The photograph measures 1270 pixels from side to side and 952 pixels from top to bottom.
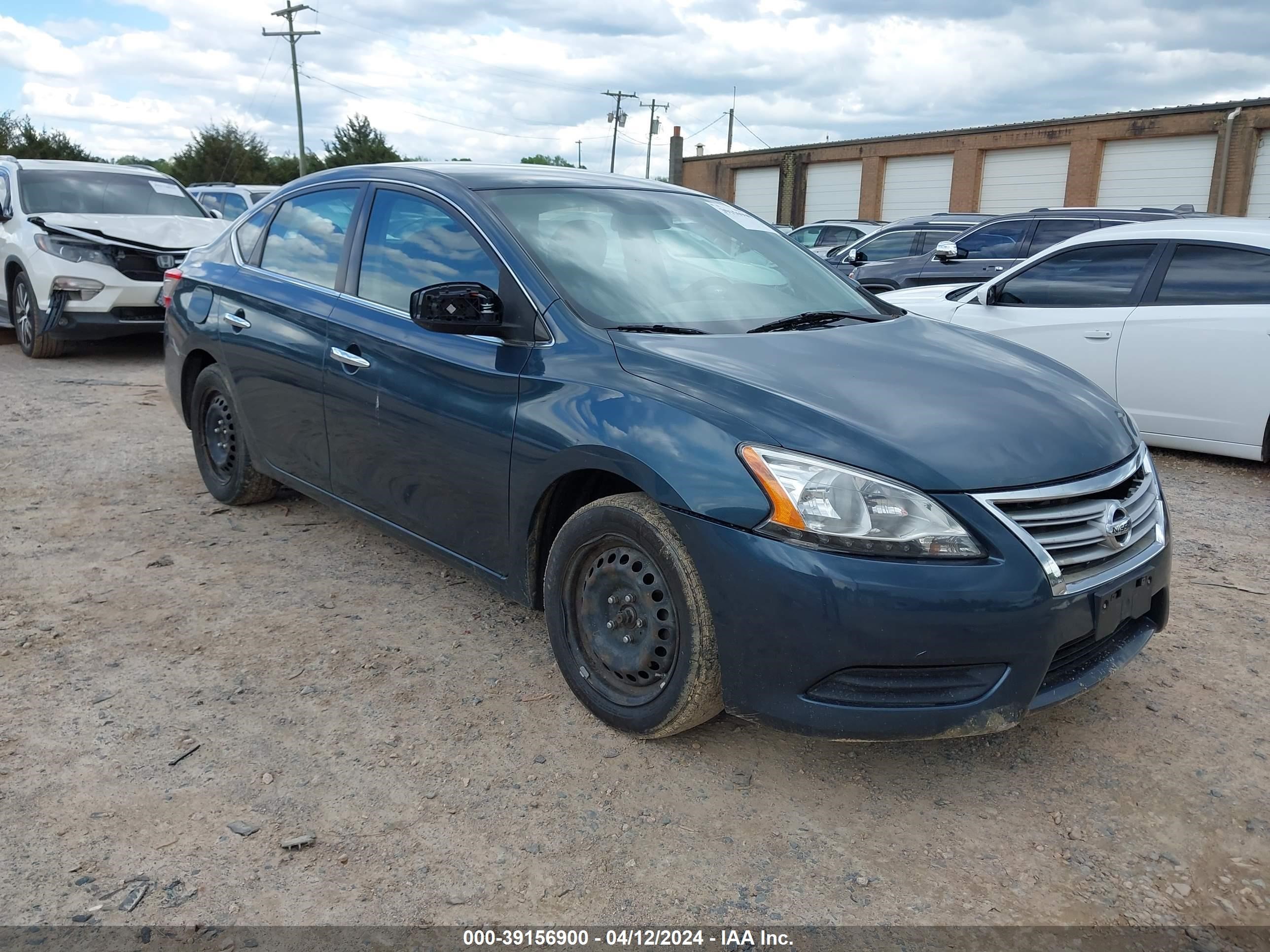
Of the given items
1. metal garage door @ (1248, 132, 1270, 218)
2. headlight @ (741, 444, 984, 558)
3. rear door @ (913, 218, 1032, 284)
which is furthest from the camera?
metal garage door @ (1248, 132, 1270, 218)

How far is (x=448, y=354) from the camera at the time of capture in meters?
3.48

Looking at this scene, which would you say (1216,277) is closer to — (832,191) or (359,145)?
(832,191)

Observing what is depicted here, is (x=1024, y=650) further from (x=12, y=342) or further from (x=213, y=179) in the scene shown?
(x=213, y=179)

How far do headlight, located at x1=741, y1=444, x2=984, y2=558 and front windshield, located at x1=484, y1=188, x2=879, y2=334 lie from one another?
879 millimetres

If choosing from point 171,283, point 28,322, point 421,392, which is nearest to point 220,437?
point 171,283

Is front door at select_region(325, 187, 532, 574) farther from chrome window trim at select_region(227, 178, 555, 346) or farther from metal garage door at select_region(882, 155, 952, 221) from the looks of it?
metal garage door at select_region(882, 155, 952, 221)

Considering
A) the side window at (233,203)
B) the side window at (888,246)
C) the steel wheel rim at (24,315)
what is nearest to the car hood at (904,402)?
the steel wheel rim at (24,315)

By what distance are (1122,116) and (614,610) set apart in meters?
29.8

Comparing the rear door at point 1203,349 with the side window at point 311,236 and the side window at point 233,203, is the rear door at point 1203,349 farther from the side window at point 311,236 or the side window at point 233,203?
the side window at point 233,203

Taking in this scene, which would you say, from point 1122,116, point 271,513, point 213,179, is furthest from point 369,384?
point 213,179

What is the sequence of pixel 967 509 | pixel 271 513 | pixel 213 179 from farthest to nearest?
pixel 213 179 < pixel 271 513 < pixel 967 509

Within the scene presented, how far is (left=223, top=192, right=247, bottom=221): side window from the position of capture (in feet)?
57.8

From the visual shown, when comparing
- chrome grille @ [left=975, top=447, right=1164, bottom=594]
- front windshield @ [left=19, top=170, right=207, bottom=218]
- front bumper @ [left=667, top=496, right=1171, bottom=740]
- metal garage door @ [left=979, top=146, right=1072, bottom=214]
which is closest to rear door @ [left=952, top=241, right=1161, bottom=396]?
chrome grille @ [left=975, top=447, right=1164, bottom=594]

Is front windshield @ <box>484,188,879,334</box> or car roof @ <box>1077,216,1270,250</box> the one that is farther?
car roof @ <box>1077,216,1270,250</box>
